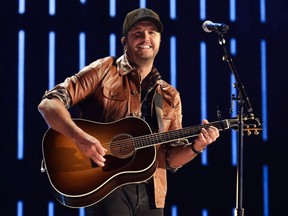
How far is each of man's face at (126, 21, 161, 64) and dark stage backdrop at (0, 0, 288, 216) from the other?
994 mm

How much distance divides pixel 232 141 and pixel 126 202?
73.0 inches

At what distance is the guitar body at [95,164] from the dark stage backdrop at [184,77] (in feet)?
3.84

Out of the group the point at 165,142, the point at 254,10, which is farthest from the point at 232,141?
the point at 165,142

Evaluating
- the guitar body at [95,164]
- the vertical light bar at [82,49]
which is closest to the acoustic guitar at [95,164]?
the guitar body at [95,164]

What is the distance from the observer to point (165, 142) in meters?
3.13

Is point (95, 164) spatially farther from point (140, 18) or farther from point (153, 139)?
point (140, 18)

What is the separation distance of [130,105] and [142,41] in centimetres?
44

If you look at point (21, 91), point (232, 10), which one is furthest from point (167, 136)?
point (232, 10)

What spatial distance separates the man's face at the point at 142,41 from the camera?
3266mm

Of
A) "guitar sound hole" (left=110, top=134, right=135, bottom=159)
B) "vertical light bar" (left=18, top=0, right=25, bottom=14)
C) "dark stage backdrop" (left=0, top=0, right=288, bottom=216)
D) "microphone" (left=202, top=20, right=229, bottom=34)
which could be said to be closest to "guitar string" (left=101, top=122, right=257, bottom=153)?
"guitar sound hole" (left=110, top=134, right=135, bottom=159)

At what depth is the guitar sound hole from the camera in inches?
118

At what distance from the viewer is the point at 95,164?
2.92 metres

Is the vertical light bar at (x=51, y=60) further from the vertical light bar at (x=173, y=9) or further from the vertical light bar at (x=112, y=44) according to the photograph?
the vertical light bar at (x=173, y=9)

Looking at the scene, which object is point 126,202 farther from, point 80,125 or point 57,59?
point 57,59
